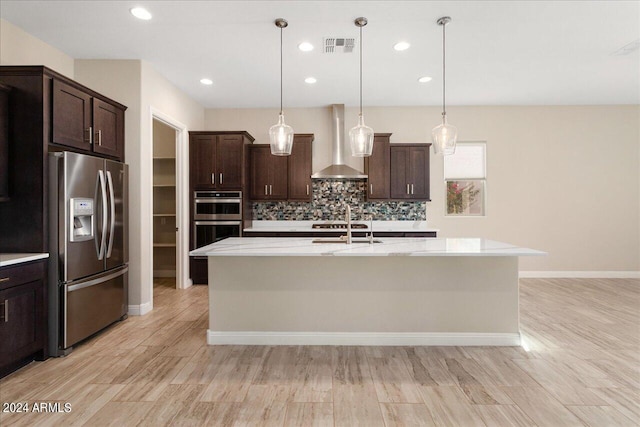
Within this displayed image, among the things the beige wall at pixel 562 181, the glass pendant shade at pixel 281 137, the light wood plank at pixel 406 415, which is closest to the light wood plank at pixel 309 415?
the light wood plank at pixel 406 415

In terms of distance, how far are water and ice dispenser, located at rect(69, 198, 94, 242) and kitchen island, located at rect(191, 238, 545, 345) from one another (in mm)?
1033

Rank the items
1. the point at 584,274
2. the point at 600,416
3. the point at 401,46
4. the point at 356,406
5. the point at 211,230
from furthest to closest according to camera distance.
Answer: the point at 584,274 → the point at 211,230 → the point at 401,46 → the point at 356,406 → the point at 600,416

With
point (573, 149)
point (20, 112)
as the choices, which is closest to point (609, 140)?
point (573, 149)

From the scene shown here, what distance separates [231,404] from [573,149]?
20.9ft

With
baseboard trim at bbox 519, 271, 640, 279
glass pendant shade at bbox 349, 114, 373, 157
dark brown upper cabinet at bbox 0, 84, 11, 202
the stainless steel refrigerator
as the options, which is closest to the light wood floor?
the stainless steel refrigerator

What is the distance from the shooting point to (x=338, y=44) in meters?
3.60

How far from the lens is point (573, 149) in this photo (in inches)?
229

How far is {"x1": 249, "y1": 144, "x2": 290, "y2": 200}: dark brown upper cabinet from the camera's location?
5.68 m

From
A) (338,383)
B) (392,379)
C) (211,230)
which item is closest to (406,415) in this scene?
(392,379)

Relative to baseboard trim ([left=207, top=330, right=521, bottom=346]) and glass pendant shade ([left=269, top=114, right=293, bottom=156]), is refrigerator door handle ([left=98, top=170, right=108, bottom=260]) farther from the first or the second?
glass pendant shade ([left=269, top=114, right=293, bottom=156])

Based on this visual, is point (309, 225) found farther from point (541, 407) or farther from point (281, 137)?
point (541, 407)

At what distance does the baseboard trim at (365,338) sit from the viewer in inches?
117

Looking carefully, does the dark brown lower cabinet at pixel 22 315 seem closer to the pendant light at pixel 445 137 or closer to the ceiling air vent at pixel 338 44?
the ceiling air vent at pixel 338 44

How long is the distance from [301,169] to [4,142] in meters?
3.67
